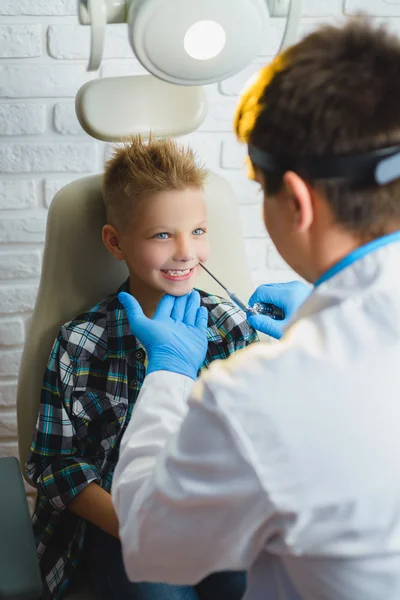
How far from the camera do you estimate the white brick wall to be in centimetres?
173

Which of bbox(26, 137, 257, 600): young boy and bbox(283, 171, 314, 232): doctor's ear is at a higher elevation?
bbox(283, 171, 314, 232): doctor's ear

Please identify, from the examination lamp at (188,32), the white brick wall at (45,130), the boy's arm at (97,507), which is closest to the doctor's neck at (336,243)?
the examination lamp at (188,32)

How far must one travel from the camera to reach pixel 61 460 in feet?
4.22

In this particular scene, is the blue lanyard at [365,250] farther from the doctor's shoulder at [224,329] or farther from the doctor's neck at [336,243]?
the doctor's shoulder at [224,329]

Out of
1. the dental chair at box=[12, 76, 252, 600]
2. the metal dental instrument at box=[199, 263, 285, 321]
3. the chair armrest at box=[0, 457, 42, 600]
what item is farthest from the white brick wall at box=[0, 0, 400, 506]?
the chair armrest at box=[0, 457, 42, 600]

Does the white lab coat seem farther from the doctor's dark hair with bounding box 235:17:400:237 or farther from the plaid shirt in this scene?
the plaid shirt

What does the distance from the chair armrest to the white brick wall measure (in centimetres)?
75

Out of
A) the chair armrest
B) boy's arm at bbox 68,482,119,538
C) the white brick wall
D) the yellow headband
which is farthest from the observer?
the white brick wall

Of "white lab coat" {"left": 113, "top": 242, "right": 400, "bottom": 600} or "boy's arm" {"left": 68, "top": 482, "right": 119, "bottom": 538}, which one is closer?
"white lab coat" {"left": 113, "top": 242, "right": 400, "bottom": 600}

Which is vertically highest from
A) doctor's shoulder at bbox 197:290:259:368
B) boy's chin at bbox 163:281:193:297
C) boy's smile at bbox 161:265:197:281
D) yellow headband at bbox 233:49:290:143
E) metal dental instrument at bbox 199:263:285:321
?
yellow headband at bbox 233:49:290:143

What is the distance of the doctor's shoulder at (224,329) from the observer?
1.41 metres

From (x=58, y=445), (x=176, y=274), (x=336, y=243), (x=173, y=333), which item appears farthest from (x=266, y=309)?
(x=336, y=243)

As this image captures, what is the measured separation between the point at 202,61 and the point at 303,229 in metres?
0.26

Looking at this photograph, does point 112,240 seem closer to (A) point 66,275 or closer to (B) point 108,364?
(A) point 66,275
